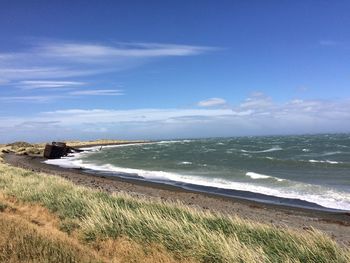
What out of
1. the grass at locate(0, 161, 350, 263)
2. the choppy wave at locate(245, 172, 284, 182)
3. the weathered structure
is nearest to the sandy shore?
the grass at locate(0, 161, 350, 263)

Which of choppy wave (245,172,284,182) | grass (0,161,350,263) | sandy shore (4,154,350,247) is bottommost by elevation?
sandy shore (4,154,350,247)

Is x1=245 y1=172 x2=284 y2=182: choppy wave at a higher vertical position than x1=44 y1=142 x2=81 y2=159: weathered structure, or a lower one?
lower

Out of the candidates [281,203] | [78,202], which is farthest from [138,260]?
[281,203]

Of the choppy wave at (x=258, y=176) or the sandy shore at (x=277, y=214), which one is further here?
the choppy wave at (x=258, y=176)

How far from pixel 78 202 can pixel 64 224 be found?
2.12 meters

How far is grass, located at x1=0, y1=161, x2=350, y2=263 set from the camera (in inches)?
315

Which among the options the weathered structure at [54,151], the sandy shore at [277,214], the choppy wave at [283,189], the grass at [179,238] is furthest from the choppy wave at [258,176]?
the weathered structure at [54,151]

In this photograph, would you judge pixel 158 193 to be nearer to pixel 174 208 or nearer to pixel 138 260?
pixel 174 208

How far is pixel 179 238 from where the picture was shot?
29.2ft

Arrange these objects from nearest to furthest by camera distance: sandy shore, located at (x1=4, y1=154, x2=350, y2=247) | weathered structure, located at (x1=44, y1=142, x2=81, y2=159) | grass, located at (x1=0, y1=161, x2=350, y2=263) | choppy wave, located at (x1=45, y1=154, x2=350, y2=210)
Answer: grass, located at (x1=0, y1=161, x2=350, y2=263)
sandy shore, located at (x1=4, y1=154, x2=350, y2=247)
choppy wave, located at (x1=45, y1=154, x2=350, y2=210)
weathered structure, located at (x1=44, y1=142, x2=81, y2=159)

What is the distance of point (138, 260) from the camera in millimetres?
8031

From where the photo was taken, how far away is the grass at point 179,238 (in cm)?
801

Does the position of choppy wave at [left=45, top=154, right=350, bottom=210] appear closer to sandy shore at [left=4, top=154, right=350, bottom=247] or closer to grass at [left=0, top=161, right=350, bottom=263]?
sandy shore at [left=4, top=154, right=350, bottom=247]

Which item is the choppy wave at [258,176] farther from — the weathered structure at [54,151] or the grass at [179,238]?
the weathered structure at [54,151]
